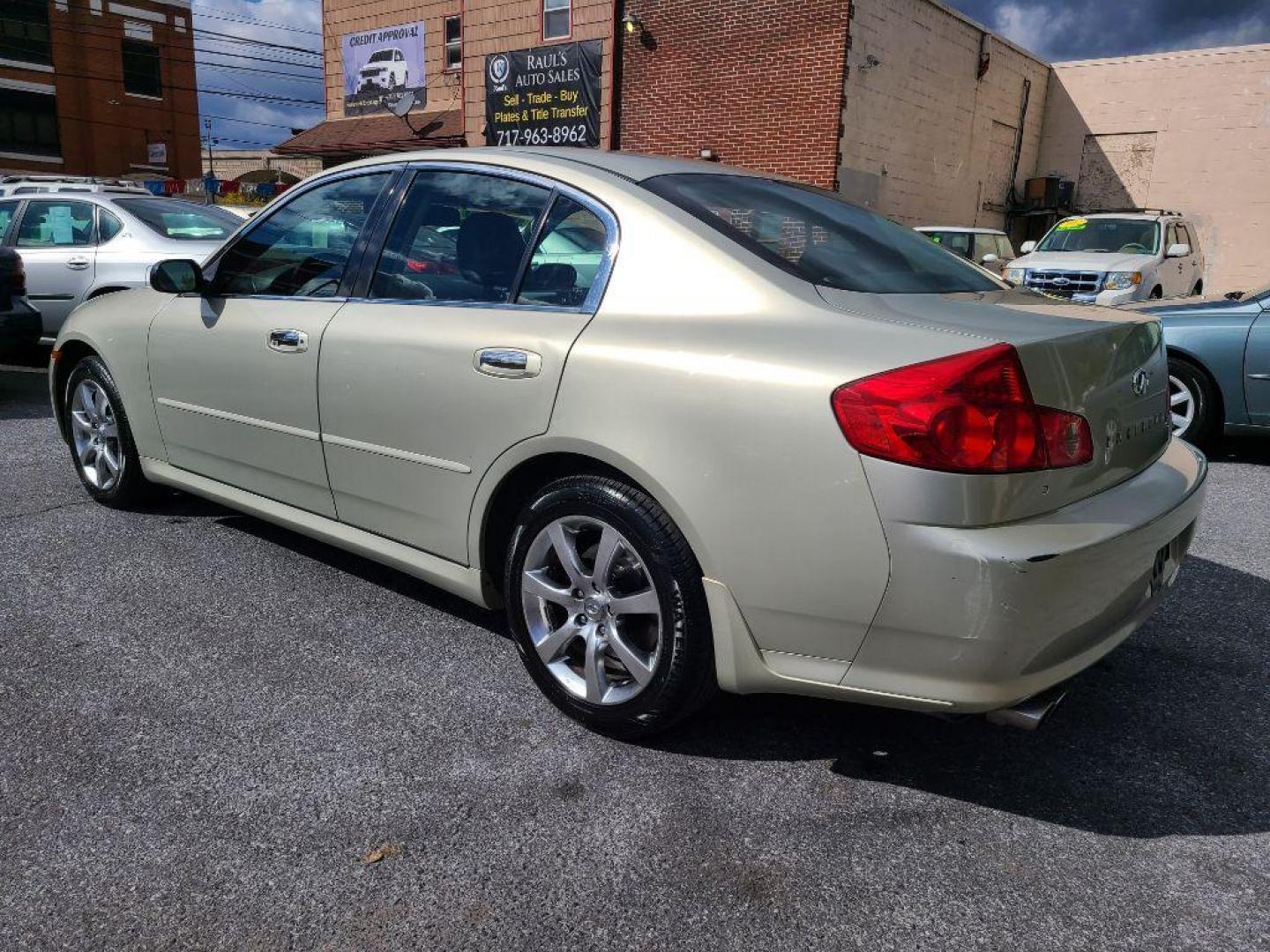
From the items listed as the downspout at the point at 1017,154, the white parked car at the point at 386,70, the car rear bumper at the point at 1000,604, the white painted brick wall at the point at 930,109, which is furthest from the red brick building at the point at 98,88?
the car rear bumper at the point at 1000,604

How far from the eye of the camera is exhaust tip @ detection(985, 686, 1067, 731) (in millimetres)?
2193

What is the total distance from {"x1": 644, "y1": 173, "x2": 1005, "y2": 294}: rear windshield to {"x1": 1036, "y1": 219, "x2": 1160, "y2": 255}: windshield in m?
10.7

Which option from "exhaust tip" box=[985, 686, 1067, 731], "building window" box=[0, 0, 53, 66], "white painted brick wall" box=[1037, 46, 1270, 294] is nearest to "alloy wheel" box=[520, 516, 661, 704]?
"exhaust tip" box=[985, 686, 1067, 731]

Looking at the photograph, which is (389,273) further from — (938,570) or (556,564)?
(938,570)

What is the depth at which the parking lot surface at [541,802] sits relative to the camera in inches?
79.0

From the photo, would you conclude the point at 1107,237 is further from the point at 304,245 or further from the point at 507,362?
the point at 507,362

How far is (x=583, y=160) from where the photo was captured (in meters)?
2.96

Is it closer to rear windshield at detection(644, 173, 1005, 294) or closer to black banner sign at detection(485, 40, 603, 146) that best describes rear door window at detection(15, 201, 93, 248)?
rear windshield at detection(644, 173, 1005, 294)

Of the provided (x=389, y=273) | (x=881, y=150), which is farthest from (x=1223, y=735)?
(x=881, y=150)

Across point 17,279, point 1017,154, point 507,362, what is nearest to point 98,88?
point 1017,154

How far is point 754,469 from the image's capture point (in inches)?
86.4

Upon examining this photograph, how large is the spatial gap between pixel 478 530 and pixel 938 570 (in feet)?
4.53

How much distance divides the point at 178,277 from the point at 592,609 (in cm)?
225

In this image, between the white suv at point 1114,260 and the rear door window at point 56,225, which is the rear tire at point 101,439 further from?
the white suv at point 1114,260
